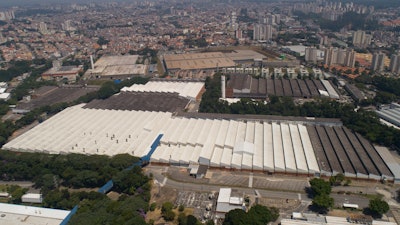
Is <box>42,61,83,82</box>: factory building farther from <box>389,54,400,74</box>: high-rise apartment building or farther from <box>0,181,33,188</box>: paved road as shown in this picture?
<box>389,54,400,74</box>: high-rise apartment building

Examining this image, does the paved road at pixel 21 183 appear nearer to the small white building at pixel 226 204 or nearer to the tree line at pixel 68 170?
the tree line at pixel 68 170

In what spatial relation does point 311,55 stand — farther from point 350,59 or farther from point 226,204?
point 226,204

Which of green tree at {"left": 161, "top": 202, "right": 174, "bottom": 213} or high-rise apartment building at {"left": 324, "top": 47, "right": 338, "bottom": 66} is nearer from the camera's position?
green tree at {"left": 161, "top": 202, "right": 174, "bottom": 213}

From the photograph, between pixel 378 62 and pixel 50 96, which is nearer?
pixel 50 96

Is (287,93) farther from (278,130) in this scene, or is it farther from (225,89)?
(278,130)

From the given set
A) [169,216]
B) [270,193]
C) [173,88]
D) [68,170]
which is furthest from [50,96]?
[270,193]

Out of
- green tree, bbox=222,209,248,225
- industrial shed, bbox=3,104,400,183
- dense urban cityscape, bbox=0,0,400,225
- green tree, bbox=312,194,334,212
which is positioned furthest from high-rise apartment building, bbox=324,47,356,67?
green tree, bbox=222,209,248,225

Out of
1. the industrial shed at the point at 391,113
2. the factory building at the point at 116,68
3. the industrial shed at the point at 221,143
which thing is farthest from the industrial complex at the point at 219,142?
the factory building at the point at 116,68
